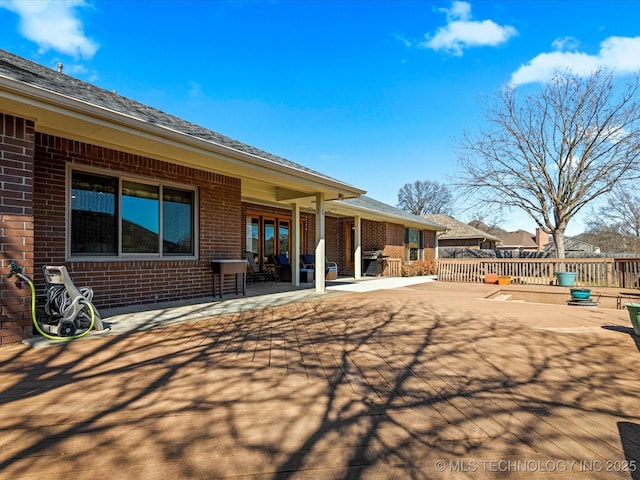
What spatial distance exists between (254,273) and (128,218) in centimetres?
563

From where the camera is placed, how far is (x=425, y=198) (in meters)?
48.9

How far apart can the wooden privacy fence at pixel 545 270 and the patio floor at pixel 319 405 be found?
29.2 feet

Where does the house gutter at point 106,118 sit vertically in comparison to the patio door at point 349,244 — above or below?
above

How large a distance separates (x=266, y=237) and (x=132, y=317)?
7.10 meters

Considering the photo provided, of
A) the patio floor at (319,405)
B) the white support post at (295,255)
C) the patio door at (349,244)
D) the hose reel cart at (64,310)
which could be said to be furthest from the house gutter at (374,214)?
the hose reel cart at (64,310)

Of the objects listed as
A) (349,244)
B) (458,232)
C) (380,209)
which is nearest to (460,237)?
(458,232)

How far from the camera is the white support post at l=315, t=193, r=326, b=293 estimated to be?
8.72 meters

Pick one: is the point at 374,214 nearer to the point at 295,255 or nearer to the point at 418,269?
the point at 418,269

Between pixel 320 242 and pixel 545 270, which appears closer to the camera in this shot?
pixel 320 242

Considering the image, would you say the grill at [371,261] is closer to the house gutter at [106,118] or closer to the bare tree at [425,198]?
the house gutter at [106,118]

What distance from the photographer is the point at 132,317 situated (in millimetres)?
5355

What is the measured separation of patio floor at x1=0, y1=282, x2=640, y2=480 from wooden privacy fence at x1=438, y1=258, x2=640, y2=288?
889 cm

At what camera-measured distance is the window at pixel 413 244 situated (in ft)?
60.2

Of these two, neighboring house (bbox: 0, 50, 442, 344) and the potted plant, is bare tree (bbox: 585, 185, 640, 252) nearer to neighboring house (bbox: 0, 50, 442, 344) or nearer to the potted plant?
the potted plant
